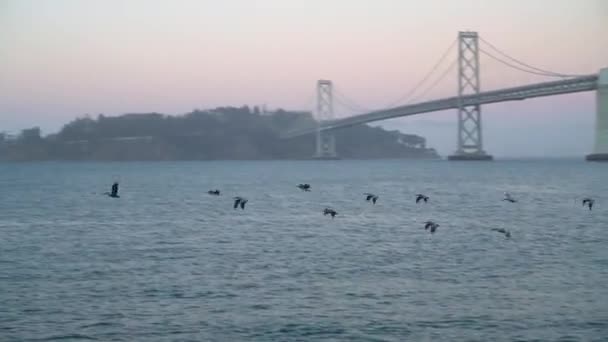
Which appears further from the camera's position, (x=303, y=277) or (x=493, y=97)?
(x=493, y=97)

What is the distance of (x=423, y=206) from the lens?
35031 mm

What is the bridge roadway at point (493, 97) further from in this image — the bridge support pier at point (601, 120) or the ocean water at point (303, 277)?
the ocean water at point (303, 277)

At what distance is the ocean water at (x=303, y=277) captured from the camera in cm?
1273

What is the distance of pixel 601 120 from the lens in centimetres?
7031

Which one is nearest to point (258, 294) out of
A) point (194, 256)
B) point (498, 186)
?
point (194, 256)

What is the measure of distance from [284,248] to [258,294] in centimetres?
596

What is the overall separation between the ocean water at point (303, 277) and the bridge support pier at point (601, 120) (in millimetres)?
36214

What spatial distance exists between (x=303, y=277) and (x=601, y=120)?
57961 mm

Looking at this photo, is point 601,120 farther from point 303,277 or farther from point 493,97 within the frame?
point 303,277

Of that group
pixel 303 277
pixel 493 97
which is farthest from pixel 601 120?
pixel 303 277

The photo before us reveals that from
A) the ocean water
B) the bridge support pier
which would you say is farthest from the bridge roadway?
the ocean water

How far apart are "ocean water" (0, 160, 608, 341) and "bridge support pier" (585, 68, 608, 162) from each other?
119ft

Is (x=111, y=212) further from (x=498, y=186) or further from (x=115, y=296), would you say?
(x=498, y=186)

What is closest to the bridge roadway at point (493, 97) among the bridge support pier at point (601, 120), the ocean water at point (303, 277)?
the bridge support pier at point (601, 120)
